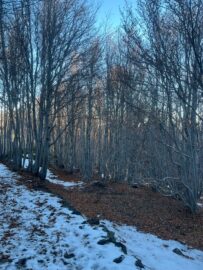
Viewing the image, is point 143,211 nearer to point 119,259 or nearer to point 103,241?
point 103,241

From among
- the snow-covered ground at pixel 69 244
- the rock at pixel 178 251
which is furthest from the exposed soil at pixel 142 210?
the rock at pixel 178 251

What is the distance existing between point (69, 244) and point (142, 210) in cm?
522

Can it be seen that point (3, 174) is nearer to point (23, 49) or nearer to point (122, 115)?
point (23, 49)

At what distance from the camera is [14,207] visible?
8641mm

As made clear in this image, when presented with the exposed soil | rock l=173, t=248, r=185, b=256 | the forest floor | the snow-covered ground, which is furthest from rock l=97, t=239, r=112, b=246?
the forest floor

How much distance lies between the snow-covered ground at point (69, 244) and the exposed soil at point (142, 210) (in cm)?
72

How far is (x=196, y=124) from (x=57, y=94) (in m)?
5.99

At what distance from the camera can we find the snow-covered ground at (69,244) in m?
5.39

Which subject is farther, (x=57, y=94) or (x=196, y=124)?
(x=57, y=94)

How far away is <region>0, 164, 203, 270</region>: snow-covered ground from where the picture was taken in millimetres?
5391

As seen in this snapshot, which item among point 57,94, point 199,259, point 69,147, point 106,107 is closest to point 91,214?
point 199,259

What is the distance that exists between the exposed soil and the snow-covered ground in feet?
2.37

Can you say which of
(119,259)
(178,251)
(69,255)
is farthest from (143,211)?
(119,259)

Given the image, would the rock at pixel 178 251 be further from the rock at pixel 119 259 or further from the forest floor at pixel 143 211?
the rock at pixel 119 259
